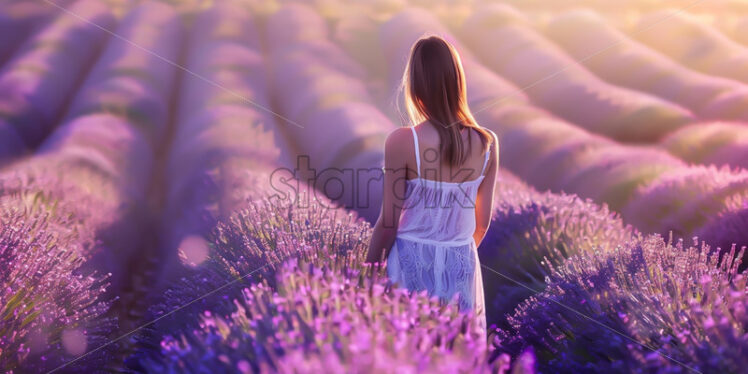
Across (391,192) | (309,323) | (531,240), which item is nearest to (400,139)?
(391,192)

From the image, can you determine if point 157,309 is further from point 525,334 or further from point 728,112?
point 728,112

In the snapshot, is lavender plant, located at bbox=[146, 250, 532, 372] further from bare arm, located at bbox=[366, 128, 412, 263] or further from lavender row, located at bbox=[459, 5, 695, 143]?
lavender row, located at bbox=[459, 5, 695, 143]

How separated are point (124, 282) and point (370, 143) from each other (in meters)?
2.04

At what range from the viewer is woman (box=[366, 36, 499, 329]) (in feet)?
5.25

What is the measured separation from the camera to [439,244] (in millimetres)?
1772

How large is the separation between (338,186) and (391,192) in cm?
232

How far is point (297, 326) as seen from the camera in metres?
1.08

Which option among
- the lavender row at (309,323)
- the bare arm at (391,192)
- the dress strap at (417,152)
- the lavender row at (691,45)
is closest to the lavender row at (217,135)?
the lavender row at (309,323)

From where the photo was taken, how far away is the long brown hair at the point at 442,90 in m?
1.60

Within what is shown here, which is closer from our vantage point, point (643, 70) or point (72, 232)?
point (72, 232)

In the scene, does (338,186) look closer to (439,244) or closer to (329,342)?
(439,244)

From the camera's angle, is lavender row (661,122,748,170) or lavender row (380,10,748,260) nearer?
lavender row (380,10,748,260)

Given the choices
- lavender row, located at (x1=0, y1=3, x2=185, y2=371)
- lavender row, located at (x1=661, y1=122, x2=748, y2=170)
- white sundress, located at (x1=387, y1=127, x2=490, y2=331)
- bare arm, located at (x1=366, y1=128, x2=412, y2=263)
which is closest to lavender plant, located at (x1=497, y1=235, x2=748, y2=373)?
white sundress, located at (x1=387, y1=127, x2=490, y2=331)

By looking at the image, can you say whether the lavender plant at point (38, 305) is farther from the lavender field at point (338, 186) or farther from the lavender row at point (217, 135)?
the lavender row at point (217, 135)
